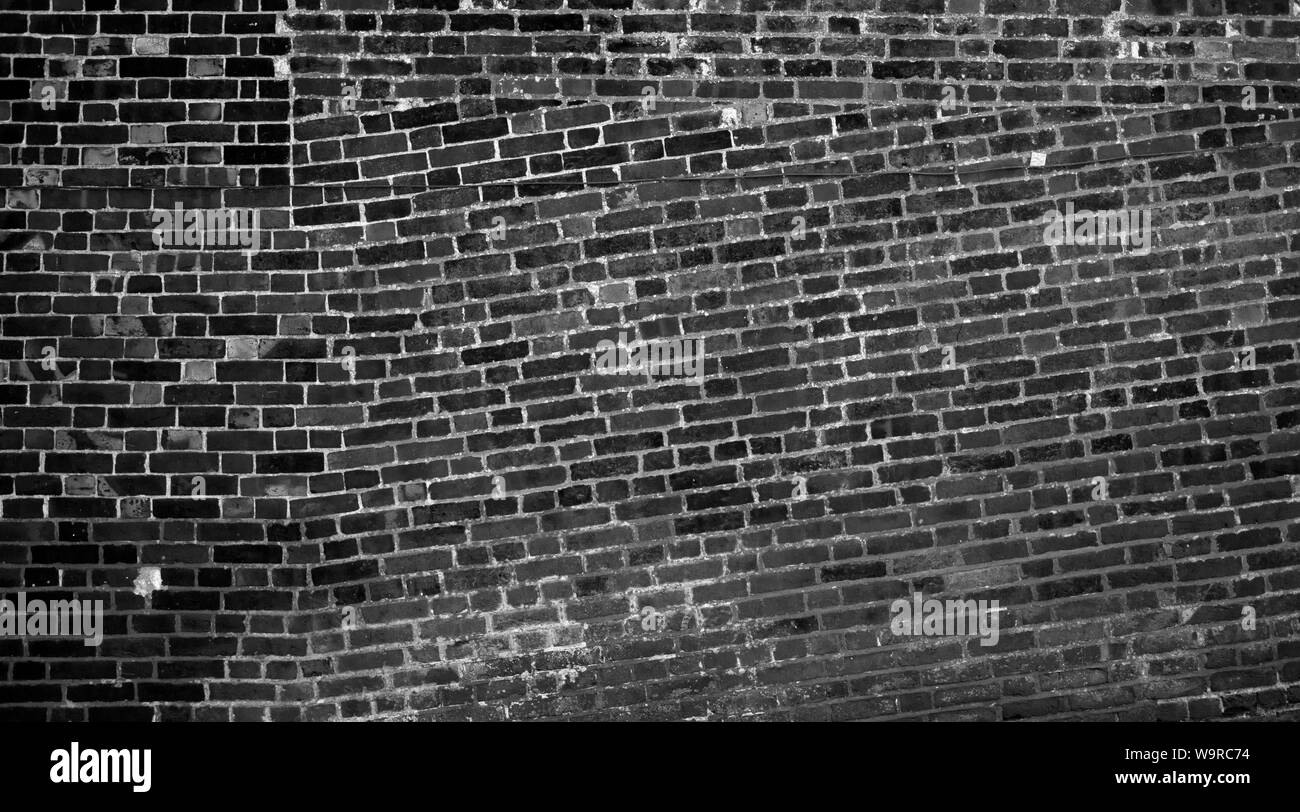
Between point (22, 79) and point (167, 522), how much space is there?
2.21 m

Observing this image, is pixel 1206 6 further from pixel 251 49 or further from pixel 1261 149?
pixel 251 49

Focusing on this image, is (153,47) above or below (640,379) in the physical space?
above

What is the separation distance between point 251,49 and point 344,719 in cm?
317

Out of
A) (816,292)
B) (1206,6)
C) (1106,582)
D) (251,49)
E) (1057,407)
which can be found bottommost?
(1106,582)

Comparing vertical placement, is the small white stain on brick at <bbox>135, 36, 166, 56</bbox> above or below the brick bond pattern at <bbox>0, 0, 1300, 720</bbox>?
above

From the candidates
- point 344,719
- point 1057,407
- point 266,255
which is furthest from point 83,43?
point 1057,407

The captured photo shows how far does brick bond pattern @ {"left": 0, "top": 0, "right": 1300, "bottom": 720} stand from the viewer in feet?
20.6

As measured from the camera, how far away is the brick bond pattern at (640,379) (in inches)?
247

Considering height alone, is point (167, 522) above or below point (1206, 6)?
below

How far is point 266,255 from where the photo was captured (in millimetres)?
6324

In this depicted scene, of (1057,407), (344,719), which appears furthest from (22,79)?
(1057,407)

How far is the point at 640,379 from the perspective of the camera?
6.32 meters

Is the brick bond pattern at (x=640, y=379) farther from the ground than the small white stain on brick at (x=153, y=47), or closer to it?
closer to it

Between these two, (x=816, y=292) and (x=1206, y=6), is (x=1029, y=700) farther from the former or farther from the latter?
(x=1206, y=6)
